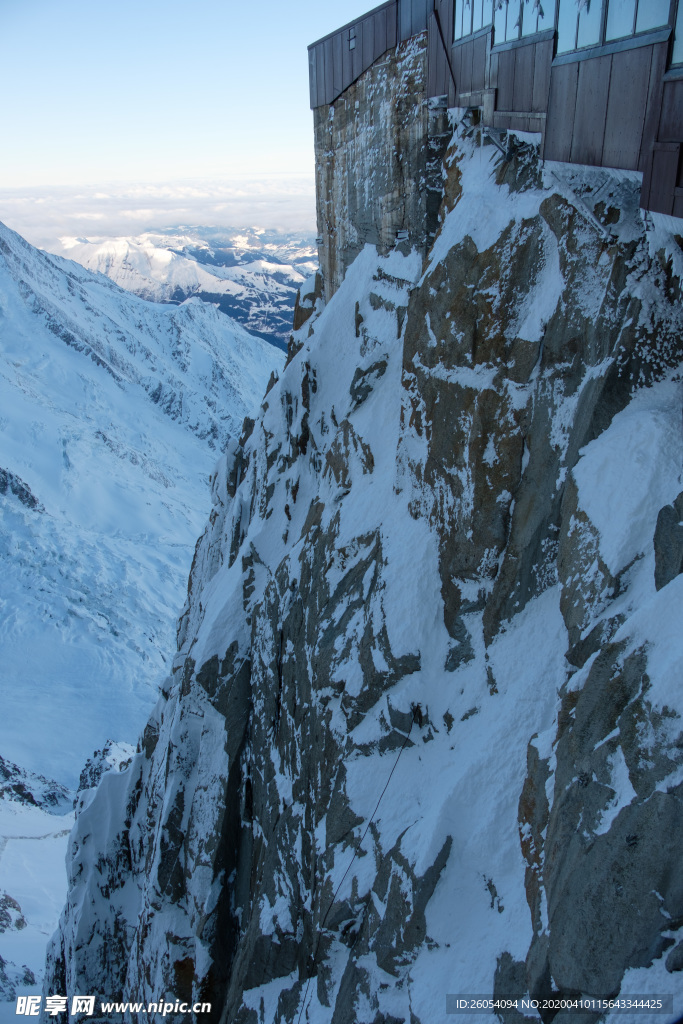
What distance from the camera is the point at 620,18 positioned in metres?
6.07

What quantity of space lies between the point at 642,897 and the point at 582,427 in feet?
15.5

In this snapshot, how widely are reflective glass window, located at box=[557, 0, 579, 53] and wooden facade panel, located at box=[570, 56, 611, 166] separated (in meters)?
0.46

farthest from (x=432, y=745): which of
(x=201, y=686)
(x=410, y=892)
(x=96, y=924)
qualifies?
(x=96, y=924)

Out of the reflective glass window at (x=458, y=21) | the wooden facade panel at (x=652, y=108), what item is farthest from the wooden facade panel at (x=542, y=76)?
the reflective glass window at (x=458, y=21)

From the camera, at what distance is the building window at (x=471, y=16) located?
9.23 metres

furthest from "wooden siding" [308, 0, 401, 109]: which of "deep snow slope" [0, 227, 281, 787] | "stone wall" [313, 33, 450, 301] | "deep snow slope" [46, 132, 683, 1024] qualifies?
"deep snow slope" [0, 227, 281, 787]

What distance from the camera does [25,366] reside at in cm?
8044

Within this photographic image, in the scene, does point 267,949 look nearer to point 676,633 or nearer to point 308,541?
point 308,541

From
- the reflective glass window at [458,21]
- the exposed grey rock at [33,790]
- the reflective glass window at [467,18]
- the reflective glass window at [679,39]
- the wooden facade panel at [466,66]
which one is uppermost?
the reflective glass window at [458,21]

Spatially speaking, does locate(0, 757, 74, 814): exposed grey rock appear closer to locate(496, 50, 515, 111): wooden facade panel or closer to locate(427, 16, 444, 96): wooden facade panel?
locate(427, 16, 444, 96): wooden facade panel

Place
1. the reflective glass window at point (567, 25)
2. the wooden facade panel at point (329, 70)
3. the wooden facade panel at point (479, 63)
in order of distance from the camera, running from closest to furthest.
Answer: the reflective glass window at point (567, 25)
the wooden facade panel at point (479, 63)
the wooden facade panel at point (329, 70)

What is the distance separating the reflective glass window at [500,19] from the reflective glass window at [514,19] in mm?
169

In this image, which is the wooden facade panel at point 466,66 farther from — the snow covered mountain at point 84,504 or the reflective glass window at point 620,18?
the snow covered mountain at point 84,504

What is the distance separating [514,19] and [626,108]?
3.60 m
